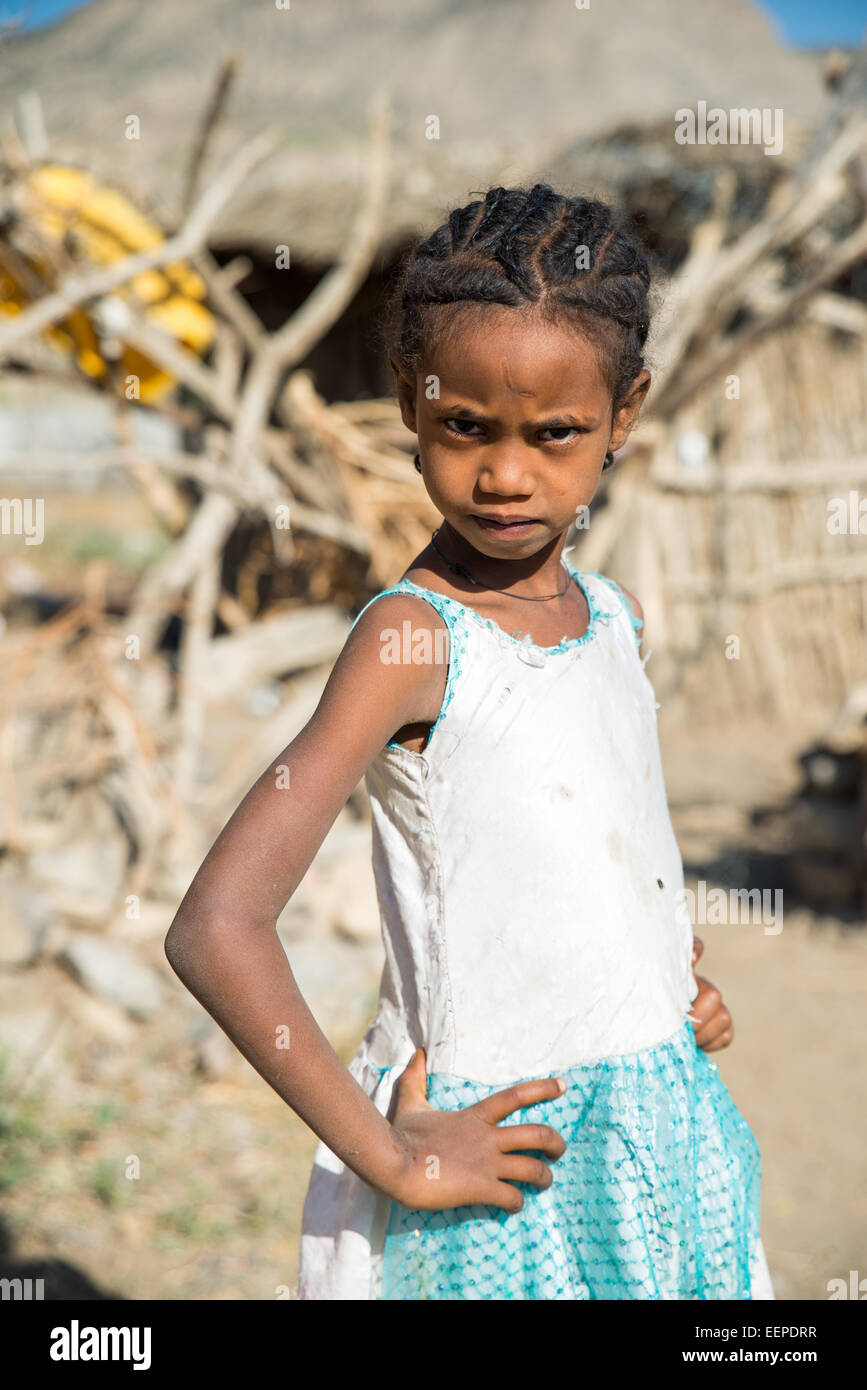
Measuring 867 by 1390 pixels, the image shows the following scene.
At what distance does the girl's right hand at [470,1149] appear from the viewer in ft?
3.48

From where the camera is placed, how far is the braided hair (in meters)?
1.08

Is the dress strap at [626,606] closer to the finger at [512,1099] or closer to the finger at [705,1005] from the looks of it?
the finger at [705,1005]

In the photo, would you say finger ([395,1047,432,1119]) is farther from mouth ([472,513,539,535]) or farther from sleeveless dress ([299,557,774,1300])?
mouth ([472,513,539,535])

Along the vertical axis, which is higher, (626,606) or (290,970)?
(626,606)

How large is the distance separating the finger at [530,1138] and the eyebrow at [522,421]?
26.7 inches

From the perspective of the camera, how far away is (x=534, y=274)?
3.53 feet

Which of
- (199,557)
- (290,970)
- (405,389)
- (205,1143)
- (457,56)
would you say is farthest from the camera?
(457,56)

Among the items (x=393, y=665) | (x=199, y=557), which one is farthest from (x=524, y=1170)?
(x=199, y=557)

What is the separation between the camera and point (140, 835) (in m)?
3.89

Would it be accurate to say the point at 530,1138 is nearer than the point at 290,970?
No

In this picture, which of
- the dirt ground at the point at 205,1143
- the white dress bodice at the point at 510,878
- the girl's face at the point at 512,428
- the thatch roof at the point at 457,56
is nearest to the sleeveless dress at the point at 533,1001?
the white dress bodice at the point at 510,878

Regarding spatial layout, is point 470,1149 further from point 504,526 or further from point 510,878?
point 504,526

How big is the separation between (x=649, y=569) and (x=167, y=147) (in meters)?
4.20

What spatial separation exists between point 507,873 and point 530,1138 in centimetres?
26
